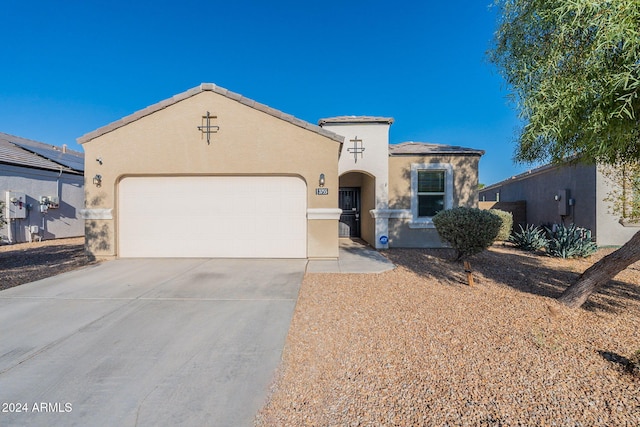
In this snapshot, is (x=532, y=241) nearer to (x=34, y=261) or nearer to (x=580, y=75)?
(x=580, y=75)

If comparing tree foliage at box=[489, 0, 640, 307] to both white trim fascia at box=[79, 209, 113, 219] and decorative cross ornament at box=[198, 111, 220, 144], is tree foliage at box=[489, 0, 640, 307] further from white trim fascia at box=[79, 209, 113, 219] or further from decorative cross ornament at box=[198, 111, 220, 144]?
white trim fascia at box=[79, 209, 113, 219]

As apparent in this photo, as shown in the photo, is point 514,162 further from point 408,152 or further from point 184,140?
point 184,140

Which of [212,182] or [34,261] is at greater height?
[212,182]

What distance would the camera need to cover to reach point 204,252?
8.38 metres

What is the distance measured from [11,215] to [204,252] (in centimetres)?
950

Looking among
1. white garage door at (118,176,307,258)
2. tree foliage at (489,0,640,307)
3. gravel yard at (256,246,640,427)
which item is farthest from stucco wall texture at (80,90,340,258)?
tree foliage at (489,0,640,307)

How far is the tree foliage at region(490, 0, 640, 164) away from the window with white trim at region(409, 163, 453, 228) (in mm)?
6020

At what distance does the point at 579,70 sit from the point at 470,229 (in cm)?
397

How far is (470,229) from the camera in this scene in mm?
6840

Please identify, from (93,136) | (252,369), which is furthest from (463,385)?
(93,136)

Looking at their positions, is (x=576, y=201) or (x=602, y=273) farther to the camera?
(x=576, y=201)

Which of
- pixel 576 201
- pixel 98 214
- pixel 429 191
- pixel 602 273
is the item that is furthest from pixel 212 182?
pixel 576 201

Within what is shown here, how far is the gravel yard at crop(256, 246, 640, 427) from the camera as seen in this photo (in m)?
2.24

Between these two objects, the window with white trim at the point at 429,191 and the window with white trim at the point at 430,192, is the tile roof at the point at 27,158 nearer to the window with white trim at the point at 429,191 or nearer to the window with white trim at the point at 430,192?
the window with white trim at the point at 429,191
